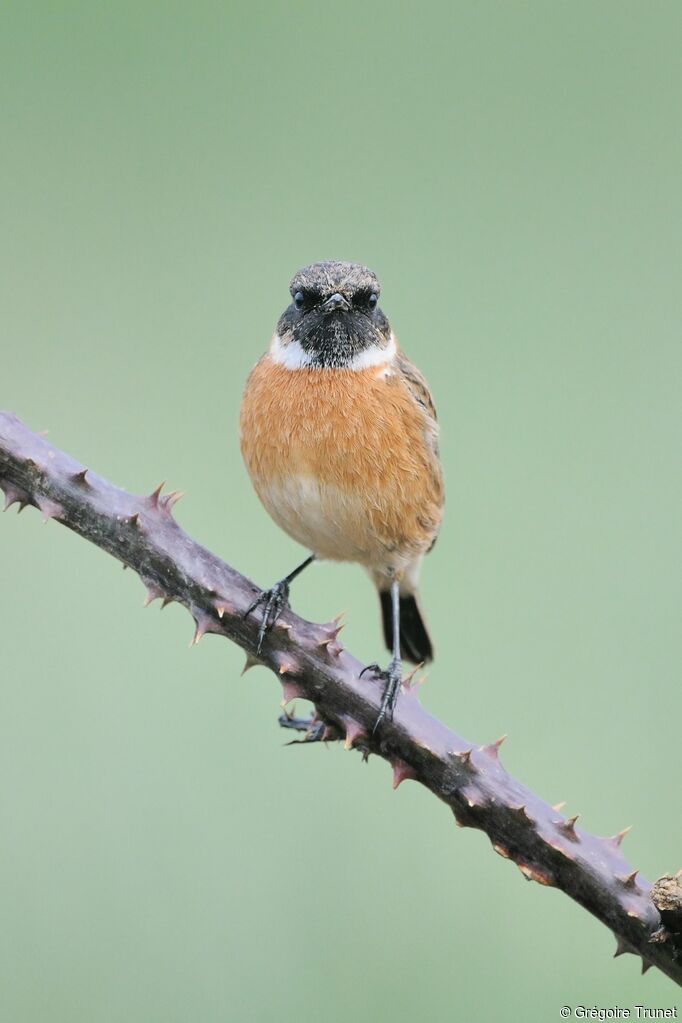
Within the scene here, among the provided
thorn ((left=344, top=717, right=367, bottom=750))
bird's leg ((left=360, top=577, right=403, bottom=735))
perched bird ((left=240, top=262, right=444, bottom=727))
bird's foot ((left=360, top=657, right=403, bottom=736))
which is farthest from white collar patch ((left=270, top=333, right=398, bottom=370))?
thorn ((left=344, top=717, right=367, bottom=750))

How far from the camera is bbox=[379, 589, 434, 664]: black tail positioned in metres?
4.76

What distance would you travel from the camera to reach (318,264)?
3.93 metres

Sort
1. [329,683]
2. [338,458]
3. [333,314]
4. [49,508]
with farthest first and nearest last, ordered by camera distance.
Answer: [333,314] → [338,458] → [329,683] → [49,508]

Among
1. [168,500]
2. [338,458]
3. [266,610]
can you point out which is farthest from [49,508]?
[338,458]

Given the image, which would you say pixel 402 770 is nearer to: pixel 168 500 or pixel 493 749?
pixel 493 749

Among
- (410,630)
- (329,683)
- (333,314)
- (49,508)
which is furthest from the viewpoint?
(410,630)

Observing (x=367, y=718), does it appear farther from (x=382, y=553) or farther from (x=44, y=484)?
(x=382, y=553)

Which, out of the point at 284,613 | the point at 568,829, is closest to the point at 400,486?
the point at 284,613

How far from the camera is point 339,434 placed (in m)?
3.85

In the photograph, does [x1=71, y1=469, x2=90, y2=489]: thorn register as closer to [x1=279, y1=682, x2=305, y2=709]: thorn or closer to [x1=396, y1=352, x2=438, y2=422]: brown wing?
[x1=279, y1=682, x2=305, y2=709]: thorn

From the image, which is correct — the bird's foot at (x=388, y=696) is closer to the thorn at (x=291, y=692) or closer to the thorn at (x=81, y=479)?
the thorn at (x=291, y=692)

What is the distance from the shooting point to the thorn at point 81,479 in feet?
7.90

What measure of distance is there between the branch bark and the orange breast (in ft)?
4.16

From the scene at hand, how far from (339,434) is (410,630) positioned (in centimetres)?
126
